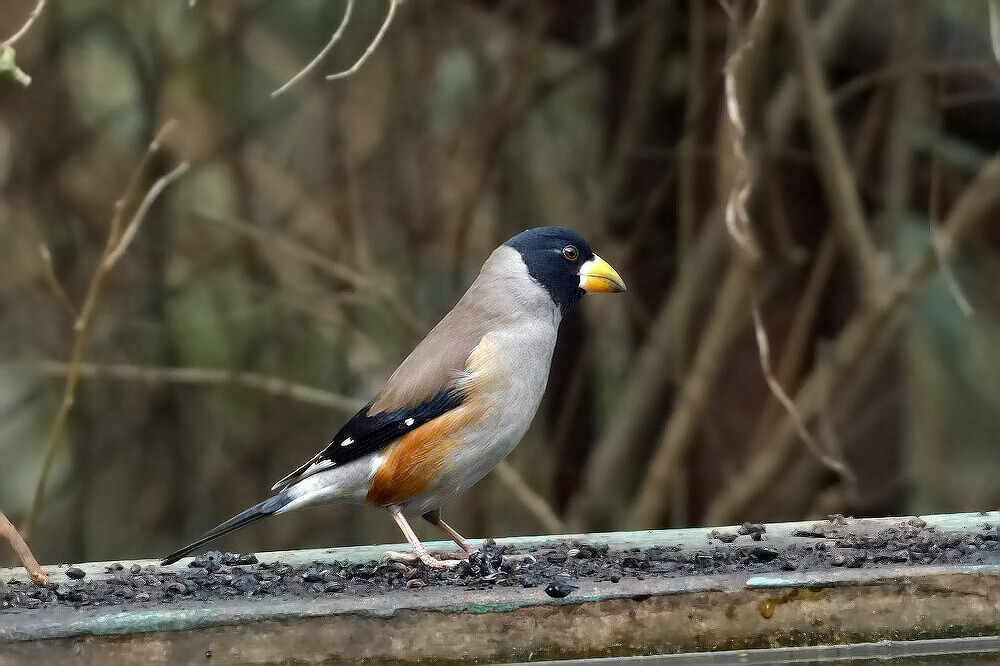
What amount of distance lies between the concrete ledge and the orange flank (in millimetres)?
452

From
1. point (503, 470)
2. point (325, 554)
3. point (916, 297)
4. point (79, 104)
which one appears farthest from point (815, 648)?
point (79, 104)

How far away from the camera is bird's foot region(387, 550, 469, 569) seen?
2896 mm

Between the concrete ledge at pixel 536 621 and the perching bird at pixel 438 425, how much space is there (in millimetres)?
472

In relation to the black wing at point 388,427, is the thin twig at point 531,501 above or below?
below

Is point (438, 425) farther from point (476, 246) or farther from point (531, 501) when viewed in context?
point (476, 246)

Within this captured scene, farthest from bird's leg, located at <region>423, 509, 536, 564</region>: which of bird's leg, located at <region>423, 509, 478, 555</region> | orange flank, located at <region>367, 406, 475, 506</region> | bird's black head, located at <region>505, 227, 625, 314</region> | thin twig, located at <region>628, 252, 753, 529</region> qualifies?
thin twig, located at <region>628, 252, 753, 529</region>

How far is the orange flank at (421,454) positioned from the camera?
117 inches

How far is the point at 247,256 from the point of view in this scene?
512cm

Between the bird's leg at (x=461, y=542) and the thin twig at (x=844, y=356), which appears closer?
the bird's leg at (x=461, y=542)

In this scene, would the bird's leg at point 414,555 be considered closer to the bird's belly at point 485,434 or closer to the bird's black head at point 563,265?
the bird's belly at point 485,434

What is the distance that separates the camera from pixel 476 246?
5137 mm

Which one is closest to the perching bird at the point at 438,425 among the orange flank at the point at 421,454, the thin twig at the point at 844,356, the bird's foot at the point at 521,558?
the orange flank at the point at 421,454

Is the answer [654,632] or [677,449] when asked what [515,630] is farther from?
[677,449]

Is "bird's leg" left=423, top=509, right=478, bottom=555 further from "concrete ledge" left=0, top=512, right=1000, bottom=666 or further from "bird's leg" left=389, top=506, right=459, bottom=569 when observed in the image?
"concrete ledge" left=0, top=512, right=1000, bottom=666
